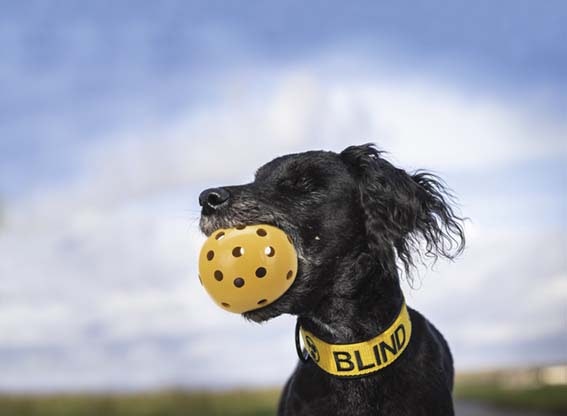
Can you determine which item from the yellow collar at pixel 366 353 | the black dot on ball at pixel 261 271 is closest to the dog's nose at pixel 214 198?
the black dot on ball at pixel 261 271

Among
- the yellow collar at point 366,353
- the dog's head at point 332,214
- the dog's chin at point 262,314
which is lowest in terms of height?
the yellow collar at point 366,353

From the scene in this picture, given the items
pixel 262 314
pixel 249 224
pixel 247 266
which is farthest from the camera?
pixel 262 314

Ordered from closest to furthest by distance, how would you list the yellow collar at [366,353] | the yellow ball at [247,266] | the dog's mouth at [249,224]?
1. the yellow ball at [247,266]
2. the dog's mouth at [249,224]
3. the yellow collar at [366,353]

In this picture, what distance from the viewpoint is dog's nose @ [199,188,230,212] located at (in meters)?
5.50

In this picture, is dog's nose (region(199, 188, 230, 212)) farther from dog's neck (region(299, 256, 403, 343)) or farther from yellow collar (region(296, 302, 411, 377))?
yellow collar (region(296, 302, 411, 377))

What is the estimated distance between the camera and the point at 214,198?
5.50 m

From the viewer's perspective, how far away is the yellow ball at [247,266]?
5.23 metres

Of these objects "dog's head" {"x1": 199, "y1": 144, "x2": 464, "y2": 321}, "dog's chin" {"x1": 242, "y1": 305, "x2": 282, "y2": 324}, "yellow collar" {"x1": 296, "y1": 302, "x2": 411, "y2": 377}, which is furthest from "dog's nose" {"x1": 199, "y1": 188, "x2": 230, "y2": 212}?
"yellow collar" {"x1": 296, "y1": 302, "x2": 411, "y2": 377}

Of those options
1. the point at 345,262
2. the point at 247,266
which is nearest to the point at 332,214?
the point at 345,262

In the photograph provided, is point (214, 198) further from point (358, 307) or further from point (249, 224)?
point (358, 307)

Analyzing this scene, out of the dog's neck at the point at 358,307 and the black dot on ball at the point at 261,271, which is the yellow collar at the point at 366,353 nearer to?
the dog's neck at the point at 358,307

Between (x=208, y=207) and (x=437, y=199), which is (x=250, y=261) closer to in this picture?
(x=208, y=207)

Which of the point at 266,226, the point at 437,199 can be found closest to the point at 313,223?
the point at 266,226

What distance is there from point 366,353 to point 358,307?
348 millimetres
